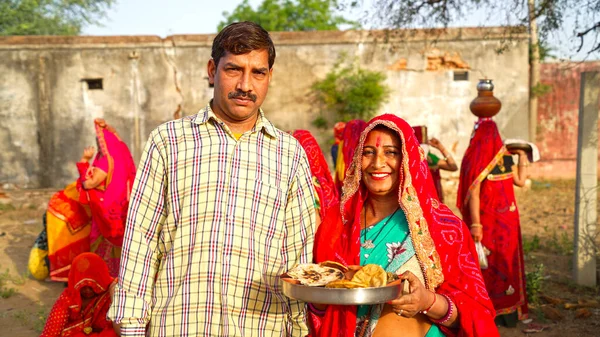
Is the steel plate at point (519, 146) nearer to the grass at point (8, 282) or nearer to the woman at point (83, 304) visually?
the woman at point (83, 304)

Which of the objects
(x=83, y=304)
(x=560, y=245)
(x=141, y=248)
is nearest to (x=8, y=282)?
(x=83, y=304)

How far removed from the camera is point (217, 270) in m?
2.29

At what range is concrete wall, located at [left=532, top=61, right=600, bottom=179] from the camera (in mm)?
15781

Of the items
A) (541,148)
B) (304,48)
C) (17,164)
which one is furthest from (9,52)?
(541,148)

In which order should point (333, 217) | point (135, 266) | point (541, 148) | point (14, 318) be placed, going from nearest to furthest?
point (135, 266), point (333, 217), point (14, 318), point (541, 148)

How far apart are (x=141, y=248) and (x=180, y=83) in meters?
12.1

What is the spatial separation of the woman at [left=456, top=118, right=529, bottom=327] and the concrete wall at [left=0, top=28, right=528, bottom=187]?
26.6 feet

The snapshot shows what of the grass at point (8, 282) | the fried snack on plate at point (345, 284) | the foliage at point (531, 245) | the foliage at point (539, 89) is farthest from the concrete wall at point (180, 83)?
the fried snack on plate at point (345, 284)

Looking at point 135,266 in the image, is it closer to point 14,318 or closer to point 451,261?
point 451,261

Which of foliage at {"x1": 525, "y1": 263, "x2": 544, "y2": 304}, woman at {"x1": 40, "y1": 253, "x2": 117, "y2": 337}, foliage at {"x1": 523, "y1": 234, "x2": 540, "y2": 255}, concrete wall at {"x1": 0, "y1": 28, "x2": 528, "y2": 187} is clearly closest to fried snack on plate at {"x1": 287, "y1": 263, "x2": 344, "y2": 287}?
woman at {"x1": 40, "y1": 253, "x2": 117, "y2": 337}

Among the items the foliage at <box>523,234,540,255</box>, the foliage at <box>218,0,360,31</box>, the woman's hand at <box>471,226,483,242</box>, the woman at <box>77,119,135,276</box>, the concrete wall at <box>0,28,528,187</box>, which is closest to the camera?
the woman's hand at <box>471,226,483,242</box>

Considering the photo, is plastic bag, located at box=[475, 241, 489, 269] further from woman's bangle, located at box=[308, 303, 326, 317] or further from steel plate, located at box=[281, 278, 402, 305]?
steel plate, located at box=[281, 278, 402, 305]

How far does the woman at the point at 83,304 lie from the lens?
14.4ft

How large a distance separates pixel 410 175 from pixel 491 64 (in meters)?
12.0
